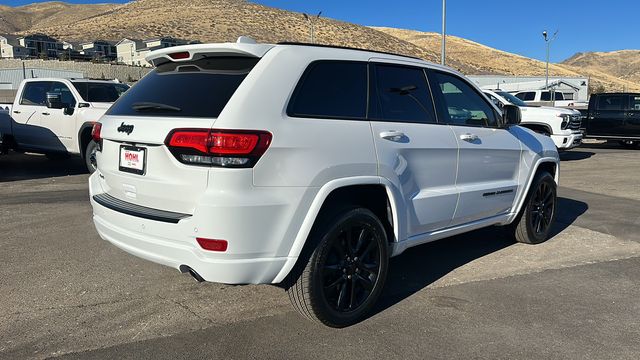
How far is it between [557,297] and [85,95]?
9.48 m

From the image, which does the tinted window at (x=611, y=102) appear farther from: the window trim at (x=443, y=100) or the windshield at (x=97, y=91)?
the windshield at (x=97, y=91)

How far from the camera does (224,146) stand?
10.1 feet

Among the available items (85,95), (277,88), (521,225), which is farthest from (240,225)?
(85,95)

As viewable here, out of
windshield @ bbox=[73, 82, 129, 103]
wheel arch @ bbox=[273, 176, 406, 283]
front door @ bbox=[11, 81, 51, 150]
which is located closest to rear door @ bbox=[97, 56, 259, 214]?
wheel arch @ bbox=[273, 176, 406, 283]

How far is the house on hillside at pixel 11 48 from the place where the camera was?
276 feet

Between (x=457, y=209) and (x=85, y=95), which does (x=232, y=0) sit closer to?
(x=85, y=95)

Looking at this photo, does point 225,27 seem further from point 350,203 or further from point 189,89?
point 350,203

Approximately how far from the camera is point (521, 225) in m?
5.77

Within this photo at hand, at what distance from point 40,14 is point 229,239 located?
20067 cm

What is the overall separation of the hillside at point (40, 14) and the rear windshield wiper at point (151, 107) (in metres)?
163

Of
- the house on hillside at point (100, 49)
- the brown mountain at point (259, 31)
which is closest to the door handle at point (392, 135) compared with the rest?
the brown mountain at point (259, 31)

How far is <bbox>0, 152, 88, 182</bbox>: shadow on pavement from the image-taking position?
33.9 feet

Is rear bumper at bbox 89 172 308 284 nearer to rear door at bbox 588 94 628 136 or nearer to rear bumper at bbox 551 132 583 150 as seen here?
rear bumper at bbox 551 132 583 150

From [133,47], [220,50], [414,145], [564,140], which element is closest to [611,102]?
[564,140]
